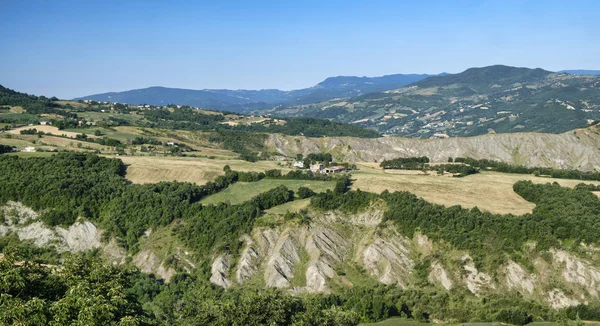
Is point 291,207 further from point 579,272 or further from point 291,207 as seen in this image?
point 579,272

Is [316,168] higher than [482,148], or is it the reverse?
[316,168]

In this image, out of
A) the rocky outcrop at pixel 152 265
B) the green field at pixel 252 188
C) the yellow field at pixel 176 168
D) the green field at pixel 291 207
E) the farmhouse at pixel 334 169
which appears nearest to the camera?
the rocky outcrop at pixel 152 265

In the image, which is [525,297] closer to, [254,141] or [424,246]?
[424,246]

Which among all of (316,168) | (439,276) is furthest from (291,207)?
(439,276)

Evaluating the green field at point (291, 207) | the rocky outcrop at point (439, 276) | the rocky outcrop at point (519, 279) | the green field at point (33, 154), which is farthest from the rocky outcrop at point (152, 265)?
the rocky outcrop at point (519, 279)

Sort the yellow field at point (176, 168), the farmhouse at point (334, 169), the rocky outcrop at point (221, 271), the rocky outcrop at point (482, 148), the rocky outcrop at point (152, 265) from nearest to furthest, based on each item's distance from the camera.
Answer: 1. the rocky outcrop at point (221, 271)
2. the rocky outcrop at point (152, 265)
3. the yellow field at point (176, 168)
4. the farmhouse at point (334, 169)
5. the rocky outcrop at point (482, 148)

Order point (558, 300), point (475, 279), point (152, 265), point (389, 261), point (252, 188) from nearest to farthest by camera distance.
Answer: point (558, 300) → point (475, 279) → point (389, 261) → point (152, 265) → point (252, 188)

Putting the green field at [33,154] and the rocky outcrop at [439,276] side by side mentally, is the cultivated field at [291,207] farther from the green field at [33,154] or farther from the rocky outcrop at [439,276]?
the green field at [33,154]
